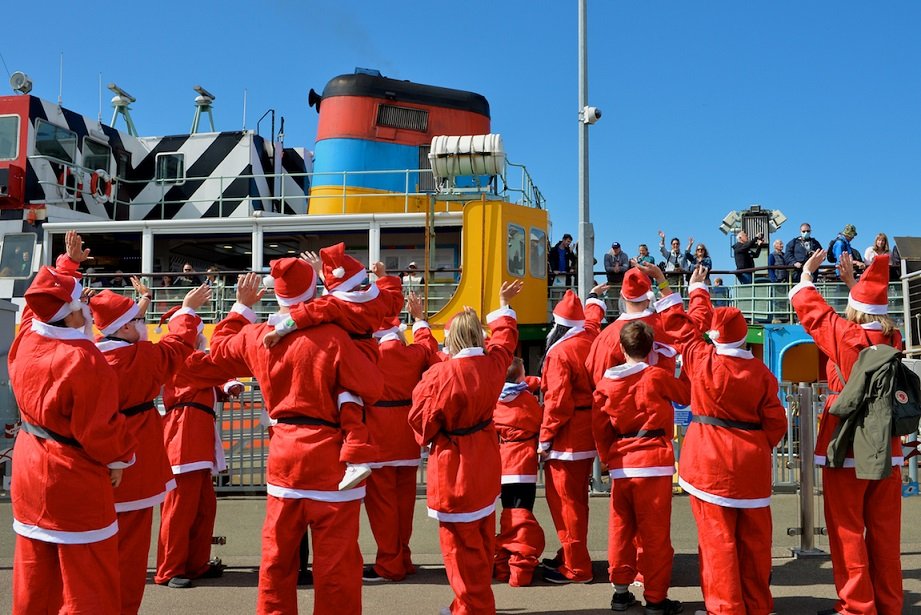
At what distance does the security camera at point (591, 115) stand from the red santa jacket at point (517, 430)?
379 centimetres

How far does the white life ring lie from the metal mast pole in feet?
32.1

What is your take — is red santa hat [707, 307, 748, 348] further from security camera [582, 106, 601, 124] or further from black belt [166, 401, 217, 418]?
security camera [582, 106, 601, 124]

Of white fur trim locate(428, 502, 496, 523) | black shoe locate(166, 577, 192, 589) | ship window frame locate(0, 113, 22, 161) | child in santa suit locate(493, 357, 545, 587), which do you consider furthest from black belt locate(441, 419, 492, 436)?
ship window frame locate(0, 113, 22, 161)

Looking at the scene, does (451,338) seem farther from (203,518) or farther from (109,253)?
(109,253)

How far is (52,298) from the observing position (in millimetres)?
3496

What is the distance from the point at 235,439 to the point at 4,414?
2588 millimetres

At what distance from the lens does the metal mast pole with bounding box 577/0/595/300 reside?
8.16 m

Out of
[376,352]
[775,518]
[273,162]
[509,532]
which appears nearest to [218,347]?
[376,352]

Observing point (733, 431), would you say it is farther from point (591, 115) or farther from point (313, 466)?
point (591, 115)

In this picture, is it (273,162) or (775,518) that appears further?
(273,162)

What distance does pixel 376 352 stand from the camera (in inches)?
169

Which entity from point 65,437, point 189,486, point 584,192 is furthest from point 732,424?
point 584,192

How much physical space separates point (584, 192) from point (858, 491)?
4.54m

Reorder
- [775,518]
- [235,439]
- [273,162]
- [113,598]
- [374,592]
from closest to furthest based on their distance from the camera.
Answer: [113,598], [374,592], [775,518], [235,439], [273,162]
